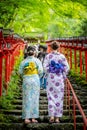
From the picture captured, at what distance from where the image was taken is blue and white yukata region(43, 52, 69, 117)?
8.07m

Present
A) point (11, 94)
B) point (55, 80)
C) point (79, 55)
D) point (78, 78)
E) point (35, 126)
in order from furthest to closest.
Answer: point (79, 55) → point (78, 78) → point (11, 94) → point (55, 80) → point (35, 126)

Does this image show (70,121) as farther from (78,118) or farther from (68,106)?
(68,106)

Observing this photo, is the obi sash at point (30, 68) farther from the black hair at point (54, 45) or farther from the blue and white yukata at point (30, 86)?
the black hair at point (54, 45)

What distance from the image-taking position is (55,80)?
8.06m

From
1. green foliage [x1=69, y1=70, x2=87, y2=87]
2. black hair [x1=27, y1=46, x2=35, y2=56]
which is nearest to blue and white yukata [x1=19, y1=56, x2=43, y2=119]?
black hair [x1=27, y1=46, x2=35, y2=56]

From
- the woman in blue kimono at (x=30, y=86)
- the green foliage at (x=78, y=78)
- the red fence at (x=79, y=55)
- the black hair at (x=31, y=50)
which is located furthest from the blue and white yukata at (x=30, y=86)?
the red fence at (x=79, y=55)

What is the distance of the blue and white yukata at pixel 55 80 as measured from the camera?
26.5 ft

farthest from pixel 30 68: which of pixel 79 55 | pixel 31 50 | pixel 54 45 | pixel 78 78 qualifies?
pixel 79 55

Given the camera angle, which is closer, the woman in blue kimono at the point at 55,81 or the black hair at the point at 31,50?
the black hair at the point at 31,50

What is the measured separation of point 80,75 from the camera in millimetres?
14070

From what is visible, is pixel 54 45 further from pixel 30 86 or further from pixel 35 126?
A: pixel 35 126

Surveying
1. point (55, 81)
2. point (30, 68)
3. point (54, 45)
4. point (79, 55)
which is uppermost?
point (79, 55)

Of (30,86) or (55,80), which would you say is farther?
(55,80)

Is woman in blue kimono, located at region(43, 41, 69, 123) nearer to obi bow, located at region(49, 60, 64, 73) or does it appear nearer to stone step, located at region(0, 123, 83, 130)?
obi bow, located at region(49, 60, 64, 73)
